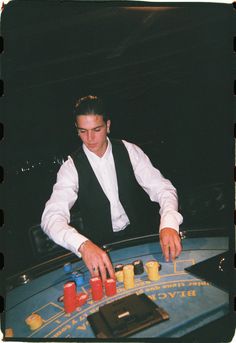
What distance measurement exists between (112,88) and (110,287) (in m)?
1.15

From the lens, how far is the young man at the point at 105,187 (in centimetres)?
175

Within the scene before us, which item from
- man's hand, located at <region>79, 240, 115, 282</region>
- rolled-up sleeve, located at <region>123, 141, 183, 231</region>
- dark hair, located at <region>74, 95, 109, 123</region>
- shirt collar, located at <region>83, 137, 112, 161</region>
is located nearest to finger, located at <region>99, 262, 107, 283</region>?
man's hand, located at <region>79, 240, 115, 282</region>

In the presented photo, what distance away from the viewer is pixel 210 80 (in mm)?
1721

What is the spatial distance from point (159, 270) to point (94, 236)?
56 centimetres

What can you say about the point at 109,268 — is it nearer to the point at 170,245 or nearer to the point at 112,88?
the point at 170,245

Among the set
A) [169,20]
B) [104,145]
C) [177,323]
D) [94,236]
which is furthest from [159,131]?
[177,323]

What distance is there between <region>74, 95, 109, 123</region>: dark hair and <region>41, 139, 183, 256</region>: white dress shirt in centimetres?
24

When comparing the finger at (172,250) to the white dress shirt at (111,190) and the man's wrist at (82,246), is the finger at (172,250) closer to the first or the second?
the white dress shirt at (111,190)

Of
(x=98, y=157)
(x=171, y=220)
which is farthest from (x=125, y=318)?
(x=98, y=157)

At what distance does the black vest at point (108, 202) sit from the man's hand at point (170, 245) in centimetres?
28

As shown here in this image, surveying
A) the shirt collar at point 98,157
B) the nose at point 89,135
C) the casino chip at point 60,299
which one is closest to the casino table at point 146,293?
the casino chip at point 60,299

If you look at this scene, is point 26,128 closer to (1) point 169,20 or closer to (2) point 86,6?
(2) point 86,6

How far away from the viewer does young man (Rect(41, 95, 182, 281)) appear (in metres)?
1.75

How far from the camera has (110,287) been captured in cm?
132
